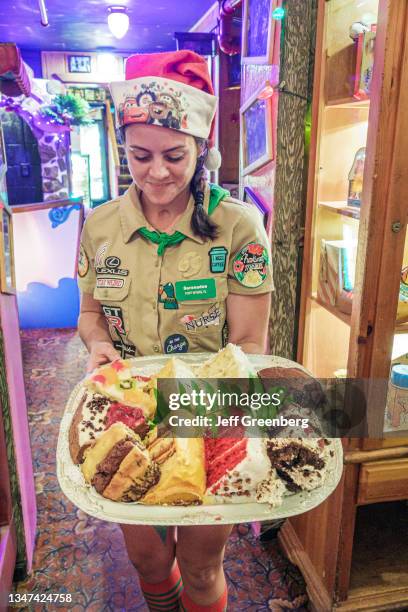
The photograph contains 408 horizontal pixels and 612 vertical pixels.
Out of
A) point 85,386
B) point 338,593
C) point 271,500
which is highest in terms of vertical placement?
point 85,386

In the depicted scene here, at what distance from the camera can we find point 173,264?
1.58m

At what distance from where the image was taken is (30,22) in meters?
7.02

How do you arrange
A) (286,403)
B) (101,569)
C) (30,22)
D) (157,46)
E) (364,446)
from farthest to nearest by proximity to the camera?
1. (157,46)
2. (30,22)
3. (101,569)
4. (364,446)
5. (286,403)

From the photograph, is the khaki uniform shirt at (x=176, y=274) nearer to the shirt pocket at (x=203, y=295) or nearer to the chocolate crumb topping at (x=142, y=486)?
the shirt pocket at (x=203, y=295)

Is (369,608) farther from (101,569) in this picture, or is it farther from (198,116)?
(198,116)

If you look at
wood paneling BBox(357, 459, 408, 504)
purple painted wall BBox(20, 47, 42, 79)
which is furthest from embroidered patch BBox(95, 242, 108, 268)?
purple painted wall BBox(20, 47, 42, 79)

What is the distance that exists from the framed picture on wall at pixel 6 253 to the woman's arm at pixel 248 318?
92 centimetres

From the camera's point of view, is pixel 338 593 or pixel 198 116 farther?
pixel 338 593

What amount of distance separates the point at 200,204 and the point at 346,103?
2.29ft

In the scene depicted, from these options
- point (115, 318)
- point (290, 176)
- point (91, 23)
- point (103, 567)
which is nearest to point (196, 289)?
point (115, 318)

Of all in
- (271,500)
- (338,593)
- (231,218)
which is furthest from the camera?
(338,593)

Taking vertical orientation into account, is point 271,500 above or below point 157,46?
below

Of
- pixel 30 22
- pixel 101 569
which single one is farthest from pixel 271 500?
pixel 30 22

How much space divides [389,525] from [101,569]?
1.27m
